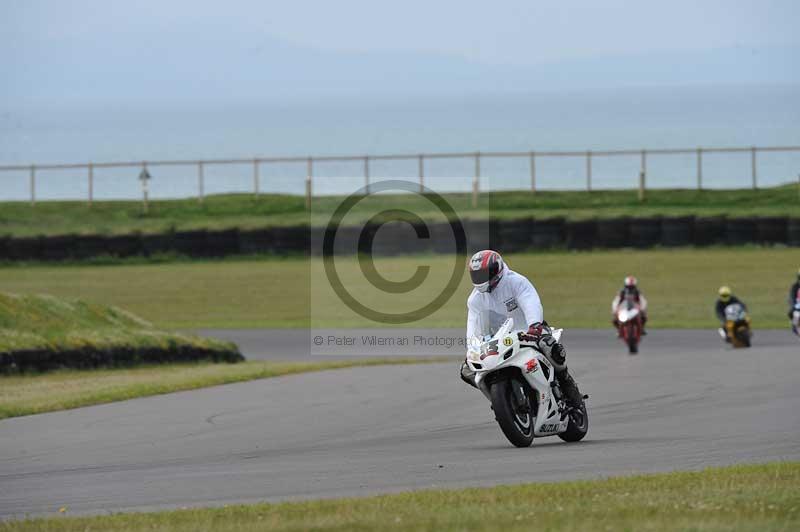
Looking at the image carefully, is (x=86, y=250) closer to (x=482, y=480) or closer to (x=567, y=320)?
(x=567, y=320)

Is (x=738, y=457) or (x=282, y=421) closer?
(x=738, y=457)

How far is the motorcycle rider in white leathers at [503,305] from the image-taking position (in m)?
11.6

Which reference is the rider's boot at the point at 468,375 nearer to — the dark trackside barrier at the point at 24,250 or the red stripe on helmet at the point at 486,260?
the red stripe on helmet at the point at 486,260

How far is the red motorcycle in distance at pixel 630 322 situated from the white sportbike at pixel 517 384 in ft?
41.4

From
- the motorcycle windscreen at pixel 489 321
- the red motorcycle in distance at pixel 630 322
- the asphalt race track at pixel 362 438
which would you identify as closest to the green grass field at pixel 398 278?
the red motorcycle in distance at pixel 630 322

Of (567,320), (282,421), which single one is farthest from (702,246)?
(282,421)

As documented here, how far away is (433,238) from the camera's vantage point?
150ft

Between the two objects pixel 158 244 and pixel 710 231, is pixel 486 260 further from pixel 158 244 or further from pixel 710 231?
pixel 158 244

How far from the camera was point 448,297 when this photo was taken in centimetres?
4266

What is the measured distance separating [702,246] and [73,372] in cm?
2682

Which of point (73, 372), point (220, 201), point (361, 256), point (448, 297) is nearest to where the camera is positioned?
point (73, 372)

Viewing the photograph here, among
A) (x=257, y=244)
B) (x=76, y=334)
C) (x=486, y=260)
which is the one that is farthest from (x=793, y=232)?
(x=486, y=260)

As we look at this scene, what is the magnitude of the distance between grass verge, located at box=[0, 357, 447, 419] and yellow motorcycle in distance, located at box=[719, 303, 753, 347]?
5523 millimetres

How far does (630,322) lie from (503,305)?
13.1m
